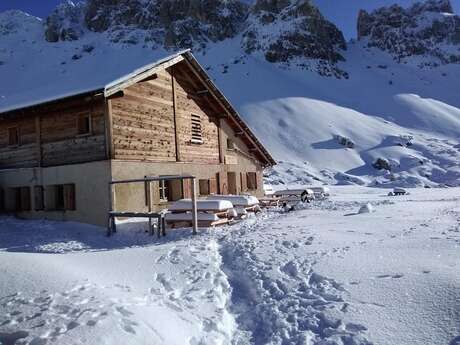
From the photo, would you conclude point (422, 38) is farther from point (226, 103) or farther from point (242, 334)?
point (242, 334)

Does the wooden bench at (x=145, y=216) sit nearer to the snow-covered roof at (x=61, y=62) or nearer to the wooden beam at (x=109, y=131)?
the wooden beam at (x=109, y=131)

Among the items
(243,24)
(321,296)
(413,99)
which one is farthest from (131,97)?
(243,24)

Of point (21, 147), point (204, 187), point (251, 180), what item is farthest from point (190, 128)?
point (21, 147)

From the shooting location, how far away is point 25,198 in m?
17.8

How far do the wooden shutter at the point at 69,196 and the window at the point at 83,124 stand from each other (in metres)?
2.13

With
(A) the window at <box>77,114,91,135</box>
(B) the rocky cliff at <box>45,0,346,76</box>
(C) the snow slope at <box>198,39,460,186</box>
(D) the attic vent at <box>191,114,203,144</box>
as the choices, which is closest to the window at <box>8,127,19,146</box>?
(A) the window at <box>77,114,91,135</box>

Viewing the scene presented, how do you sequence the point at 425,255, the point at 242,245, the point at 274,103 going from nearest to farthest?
the point at 425,255 < the point at 242,245 < the point at 274,103

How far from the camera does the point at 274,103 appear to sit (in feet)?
237

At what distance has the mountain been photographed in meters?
60.9

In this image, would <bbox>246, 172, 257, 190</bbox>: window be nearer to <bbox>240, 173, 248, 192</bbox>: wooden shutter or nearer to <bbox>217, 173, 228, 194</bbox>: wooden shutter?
<bbox>240, 173, 248, 192</bbox>: wooden shutter

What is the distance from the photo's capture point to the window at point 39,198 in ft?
55.4

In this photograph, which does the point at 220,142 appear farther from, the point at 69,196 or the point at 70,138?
the point at 69,196

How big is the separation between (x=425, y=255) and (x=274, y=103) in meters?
66.1

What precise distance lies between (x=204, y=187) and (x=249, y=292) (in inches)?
527
